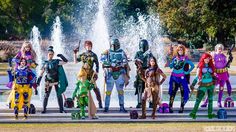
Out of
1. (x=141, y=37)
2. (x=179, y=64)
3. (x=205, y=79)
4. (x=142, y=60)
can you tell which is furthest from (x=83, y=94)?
(x=141, y=37)

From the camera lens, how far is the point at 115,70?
16172 mm

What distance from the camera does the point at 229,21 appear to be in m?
50.5

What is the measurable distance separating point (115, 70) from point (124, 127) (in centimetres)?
243

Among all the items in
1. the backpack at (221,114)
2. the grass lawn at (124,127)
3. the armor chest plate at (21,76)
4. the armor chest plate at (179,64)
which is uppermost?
the armor chest plate at (179,64)

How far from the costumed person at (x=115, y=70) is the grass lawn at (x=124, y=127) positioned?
1.71 m

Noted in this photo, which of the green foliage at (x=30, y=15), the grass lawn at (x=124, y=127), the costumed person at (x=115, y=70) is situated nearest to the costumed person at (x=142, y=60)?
the costumed person at (x=115, y=70)

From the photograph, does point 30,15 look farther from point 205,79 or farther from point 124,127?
point 124,127

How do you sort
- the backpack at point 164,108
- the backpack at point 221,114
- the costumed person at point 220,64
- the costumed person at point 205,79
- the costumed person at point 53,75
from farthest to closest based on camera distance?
the costumed person at point 220,64 → the backpack at point 164,108 → the costumed person at point 53,75 → the costumed person at point 205,79 → the backpack at point 221,114

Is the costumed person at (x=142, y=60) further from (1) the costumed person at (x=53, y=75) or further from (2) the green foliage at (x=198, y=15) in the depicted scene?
(2) the green foliage at (x=198, y=15)

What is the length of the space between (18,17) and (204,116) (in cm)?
5049

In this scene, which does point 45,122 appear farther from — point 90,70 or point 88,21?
point 88,21

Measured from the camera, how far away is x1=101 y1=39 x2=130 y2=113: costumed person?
1612 centimetres

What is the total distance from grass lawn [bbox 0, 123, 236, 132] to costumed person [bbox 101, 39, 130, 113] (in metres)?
1.71

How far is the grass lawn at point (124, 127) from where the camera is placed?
13.6 m
